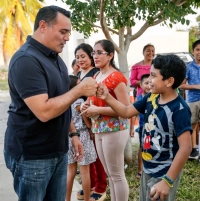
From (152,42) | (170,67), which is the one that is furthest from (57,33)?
(152,42)

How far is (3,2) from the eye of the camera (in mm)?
23312

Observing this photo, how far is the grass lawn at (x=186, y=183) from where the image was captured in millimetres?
3840

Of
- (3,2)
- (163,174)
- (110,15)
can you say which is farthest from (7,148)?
(3,2)

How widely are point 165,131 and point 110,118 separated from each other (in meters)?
1.02

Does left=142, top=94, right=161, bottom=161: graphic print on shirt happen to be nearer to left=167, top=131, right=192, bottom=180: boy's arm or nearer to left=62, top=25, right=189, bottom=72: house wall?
left=167, top=131, right=192, bottom=180: boy's arm

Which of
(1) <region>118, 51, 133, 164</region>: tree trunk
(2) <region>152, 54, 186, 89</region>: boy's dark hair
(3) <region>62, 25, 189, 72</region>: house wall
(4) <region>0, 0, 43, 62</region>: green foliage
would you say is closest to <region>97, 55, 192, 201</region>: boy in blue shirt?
(2) <region>152, 54, 186, 89</region>: boy's dark hair

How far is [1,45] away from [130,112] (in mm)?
24868

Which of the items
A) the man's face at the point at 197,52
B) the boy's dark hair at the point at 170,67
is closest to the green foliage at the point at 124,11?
the man's face at the point at 197,52

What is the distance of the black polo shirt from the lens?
80.0 inches

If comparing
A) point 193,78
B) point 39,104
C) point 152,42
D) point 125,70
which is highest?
point 152,42

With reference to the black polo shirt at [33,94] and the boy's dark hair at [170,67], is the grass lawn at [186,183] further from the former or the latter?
the boy's dark hair at [170,67]

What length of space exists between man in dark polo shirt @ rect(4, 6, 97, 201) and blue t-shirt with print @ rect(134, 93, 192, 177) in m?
0.47

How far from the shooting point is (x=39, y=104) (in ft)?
6.61

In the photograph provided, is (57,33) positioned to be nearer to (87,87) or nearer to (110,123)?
(87,87)
